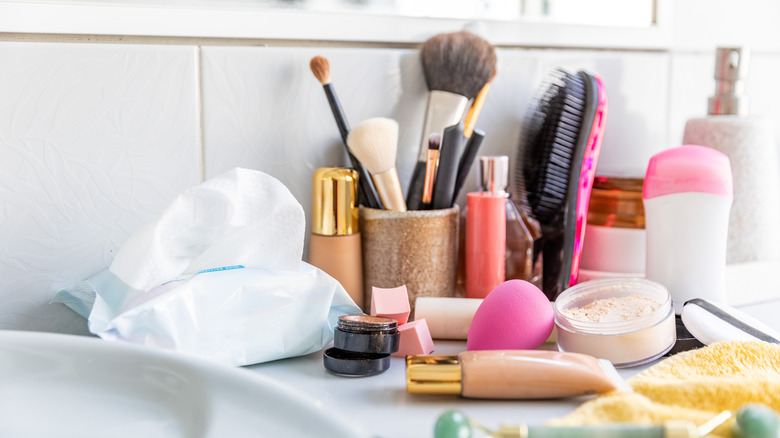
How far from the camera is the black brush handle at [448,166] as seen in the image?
24.3 inches

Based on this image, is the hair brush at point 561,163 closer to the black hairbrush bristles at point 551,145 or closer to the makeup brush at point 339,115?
Answer: the black hairbrush bristles at point 551,145

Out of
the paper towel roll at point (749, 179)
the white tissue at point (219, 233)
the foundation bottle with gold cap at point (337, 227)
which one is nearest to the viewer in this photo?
the white tissue at point (219, 233)

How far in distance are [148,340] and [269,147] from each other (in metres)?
0.23

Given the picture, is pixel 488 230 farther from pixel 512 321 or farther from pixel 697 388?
pixel 697 388

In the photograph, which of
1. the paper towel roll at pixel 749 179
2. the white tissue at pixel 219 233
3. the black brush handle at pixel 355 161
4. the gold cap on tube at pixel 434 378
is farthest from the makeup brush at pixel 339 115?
the paper towel roll at pixel 749 179

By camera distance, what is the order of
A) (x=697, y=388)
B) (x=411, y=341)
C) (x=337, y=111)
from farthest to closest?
(x=337, y=111) → (x=411, y=341) → (x=697, y=388)

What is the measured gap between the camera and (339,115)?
2.11 feet

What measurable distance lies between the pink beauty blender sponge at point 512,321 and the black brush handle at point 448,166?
125mm

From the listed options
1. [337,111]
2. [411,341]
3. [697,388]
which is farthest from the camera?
[337,111]

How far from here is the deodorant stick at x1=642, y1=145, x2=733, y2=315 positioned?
2.02 feet

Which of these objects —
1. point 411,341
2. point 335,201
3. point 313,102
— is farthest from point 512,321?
point 313,102

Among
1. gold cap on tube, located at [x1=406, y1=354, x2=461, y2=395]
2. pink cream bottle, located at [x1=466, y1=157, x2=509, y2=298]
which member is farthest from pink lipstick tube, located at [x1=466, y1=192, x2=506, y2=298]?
gold cap on tube, located at [x1=406, y1=354, x2=461, y2=395]

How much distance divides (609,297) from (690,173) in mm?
132

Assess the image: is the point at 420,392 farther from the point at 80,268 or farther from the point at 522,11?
the point at 522,11
